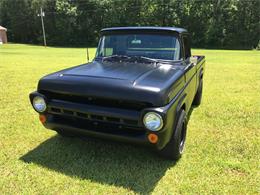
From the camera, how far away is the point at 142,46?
4230mm

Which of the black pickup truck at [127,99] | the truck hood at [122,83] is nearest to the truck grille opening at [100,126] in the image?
the black pickup truck at [127,99]

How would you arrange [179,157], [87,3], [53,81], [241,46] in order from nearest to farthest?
[53,81]
[179,157]
[241,46]
[87,3]

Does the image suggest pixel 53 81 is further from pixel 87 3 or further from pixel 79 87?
pixel 87 3

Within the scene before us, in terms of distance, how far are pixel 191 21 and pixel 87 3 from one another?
64.9 ft

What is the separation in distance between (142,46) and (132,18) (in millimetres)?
44560

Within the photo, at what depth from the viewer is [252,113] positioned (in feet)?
18.7

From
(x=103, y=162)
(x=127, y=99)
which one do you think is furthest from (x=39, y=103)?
(x=127, y=99)

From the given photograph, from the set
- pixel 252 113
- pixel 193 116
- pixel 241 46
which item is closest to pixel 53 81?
pixel 193 116

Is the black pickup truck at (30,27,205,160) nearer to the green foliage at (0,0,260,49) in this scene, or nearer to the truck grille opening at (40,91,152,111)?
the truck grille opening at (40,91,152,111)

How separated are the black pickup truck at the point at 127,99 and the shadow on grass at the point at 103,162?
33 centimetres

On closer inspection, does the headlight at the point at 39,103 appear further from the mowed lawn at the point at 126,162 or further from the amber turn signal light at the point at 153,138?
the amber turn signal light at the point at 153,138

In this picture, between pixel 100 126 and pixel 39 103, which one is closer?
pixel 100 126

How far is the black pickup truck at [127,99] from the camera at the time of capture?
114 inches

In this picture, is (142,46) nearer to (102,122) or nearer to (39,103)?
(102,122)
